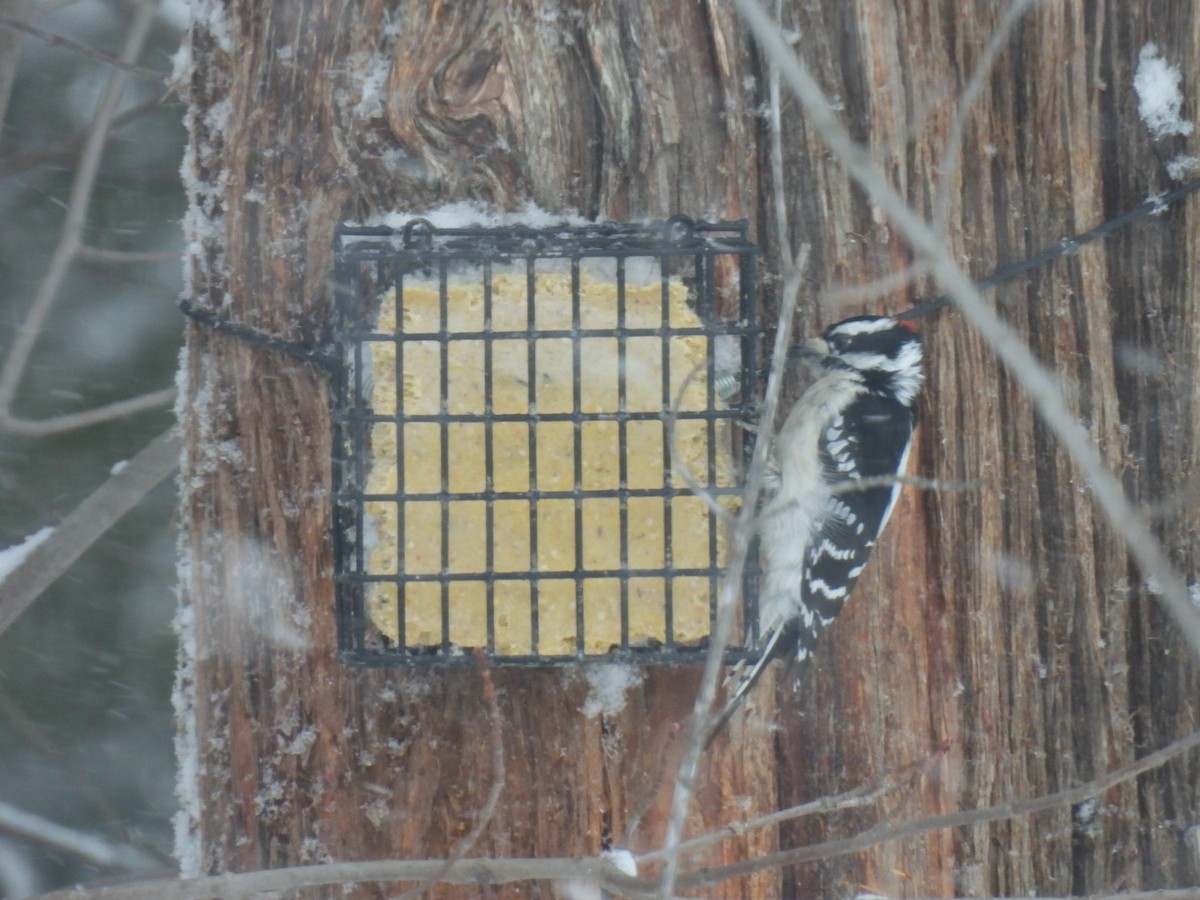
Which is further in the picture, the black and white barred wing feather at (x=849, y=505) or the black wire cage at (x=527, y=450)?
the black and white barred wing feather at (x=849, y=505)

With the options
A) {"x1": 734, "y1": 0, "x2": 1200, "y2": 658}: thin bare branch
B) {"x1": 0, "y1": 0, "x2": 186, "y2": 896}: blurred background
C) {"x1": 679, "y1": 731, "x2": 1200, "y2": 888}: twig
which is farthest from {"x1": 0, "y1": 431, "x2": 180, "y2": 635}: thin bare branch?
{"x1": 734, "y1": 0, "x2": 1200, "y2": 658}: thin bare branch

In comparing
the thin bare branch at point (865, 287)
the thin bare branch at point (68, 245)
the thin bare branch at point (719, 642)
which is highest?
the thin bare branch at point (68, 245)

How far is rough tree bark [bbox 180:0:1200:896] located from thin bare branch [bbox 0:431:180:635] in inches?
32.9

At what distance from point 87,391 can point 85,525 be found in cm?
142

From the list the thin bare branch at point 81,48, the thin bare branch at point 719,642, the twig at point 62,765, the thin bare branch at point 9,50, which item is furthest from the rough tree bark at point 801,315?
the twig at point 62,765

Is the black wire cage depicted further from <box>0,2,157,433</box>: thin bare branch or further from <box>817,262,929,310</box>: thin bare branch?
<box>0,2,157,433</box>: thin bare branch

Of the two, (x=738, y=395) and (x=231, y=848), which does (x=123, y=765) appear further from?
(x=738, y=395)

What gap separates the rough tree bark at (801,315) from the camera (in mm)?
2891

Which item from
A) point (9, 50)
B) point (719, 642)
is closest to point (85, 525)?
point (9, 50)

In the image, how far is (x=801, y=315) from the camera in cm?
309

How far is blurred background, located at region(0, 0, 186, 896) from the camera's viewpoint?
16.3ft

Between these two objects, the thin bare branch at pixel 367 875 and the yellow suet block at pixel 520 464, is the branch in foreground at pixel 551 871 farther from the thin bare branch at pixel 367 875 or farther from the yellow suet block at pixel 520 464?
the yellow suet block at pixel 520 464

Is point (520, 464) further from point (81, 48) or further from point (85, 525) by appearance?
point (81, 48)

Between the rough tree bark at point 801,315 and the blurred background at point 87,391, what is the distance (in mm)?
2064
